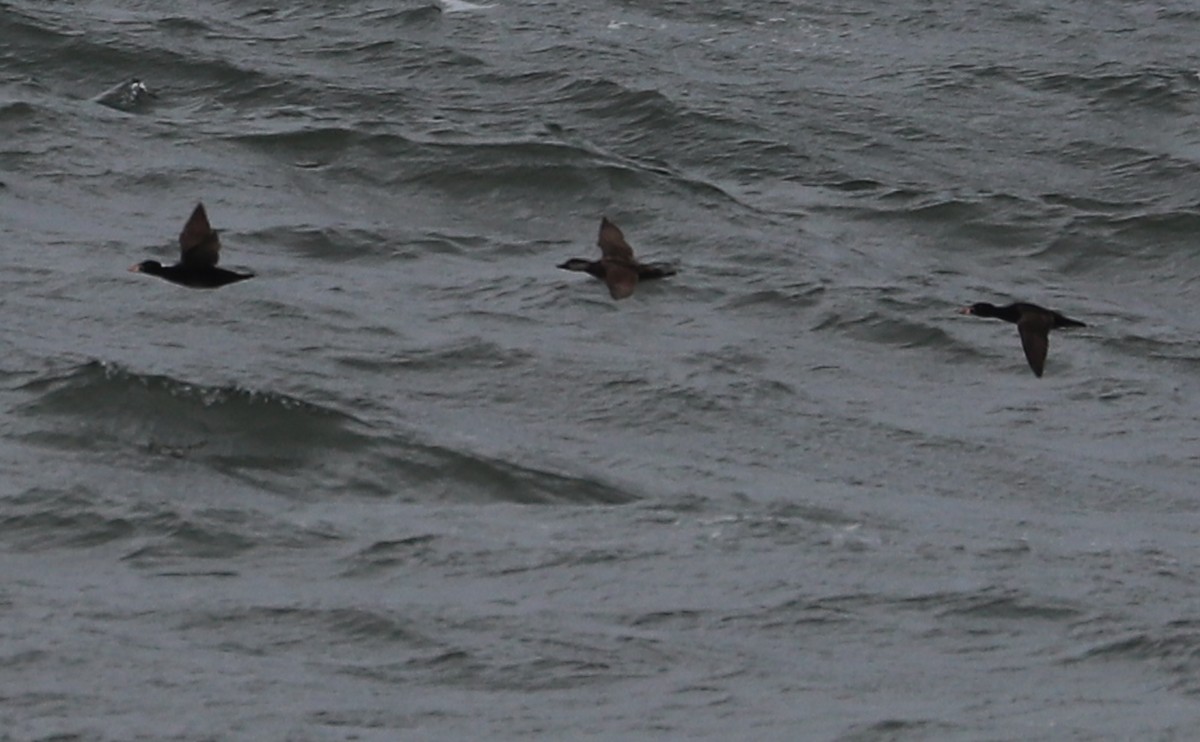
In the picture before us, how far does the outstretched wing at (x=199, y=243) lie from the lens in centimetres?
2056

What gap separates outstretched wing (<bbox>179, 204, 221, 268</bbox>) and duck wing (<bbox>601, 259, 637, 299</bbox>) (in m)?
2.66

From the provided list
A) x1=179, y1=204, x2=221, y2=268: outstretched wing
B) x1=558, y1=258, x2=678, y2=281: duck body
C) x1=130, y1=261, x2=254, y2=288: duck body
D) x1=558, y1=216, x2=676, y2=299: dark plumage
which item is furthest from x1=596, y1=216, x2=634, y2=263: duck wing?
x1=179, y1=204, x2=221, y2=268: outstretched wing

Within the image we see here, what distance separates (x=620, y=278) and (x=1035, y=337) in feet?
9.15

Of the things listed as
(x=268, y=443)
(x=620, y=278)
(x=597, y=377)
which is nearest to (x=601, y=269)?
(x=620, y=278)

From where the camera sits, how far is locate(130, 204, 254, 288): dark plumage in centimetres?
2062

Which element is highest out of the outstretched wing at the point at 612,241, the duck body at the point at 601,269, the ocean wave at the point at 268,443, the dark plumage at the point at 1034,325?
the outstretched wing at the point at 612,241

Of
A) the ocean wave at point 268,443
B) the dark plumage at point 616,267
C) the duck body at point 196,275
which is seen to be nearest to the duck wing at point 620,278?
the dark plumage at point 616,267

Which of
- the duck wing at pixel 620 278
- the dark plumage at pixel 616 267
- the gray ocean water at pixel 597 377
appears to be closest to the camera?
the gray ocean water at pixel 597 377

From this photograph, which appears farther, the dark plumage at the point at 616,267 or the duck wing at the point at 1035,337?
the dark plumage at the point at 616,267

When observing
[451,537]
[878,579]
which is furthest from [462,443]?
[878,579]

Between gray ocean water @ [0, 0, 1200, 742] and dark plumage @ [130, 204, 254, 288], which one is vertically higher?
dark plumage @ [130, 204, 254, 288]

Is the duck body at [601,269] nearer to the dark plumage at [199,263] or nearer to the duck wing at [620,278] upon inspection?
the duck wing at [620,278]

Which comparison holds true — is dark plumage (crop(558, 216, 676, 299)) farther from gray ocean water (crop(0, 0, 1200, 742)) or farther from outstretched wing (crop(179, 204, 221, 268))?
outstretched wing (crop(179, 204, 221, 268))

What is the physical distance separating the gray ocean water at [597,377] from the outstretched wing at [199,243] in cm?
141
